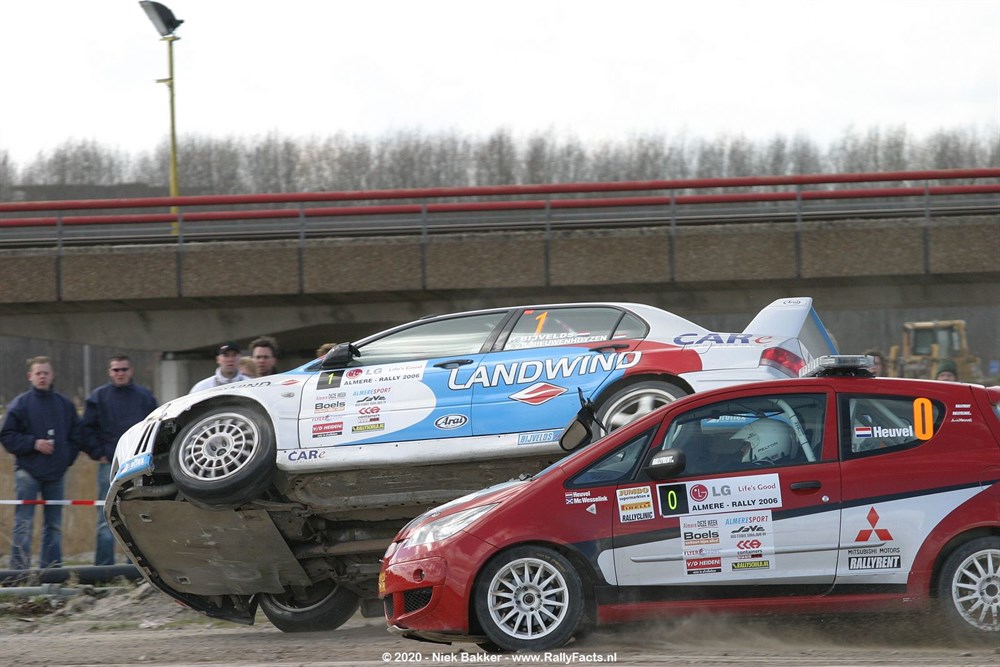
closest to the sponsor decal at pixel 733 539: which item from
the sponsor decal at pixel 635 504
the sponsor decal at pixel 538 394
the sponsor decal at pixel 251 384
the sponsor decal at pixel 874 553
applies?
the sponsor decal at pixel 635 504

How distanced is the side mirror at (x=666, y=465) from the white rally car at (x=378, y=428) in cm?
114

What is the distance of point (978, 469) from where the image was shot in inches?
233

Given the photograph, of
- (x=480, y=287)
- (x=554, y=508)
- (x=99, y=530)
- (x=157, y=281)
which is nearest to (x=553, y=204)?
(x=480, y=287)

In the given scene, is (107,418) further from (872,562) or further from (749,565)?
(872,562)

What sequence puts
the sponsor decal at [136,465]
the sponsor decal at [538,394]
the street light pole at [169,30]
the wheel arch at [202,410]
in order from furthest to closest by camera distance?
the street light pole at [169,30] < the wheel arch at [202,410] < the sponsor decal at [136,465] < the sponsor decal at [538,394]

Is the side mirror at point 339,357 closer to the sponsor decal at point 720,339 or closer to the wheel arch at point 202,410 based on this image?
the wheel arch at point 202,410

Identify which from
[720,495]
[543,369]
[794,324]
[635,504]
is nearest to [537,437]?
[543,369]

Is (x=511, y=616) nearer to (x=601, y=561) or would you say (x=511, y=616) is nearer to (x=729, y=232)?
(x=601, y=561)

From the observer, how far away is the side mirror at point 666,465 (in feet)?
19.8

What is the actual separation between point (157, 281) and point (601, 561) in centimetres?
1205

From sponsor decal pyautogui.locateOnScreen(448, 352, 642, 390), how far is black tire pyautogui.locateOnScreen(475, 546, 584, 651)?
1.67m

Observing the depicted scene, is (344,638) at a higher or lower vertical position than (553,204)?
lower

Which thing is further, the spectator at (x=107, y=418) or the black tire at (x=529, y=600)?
the spectator at (x=107, y=418)

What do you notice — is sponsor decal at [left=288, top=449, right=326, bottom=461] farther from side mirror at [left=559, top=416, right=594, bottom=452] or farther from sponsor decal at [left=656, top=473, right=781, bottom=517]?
sponsor decal at [left=656, top=473, right=781, bottom=517]
